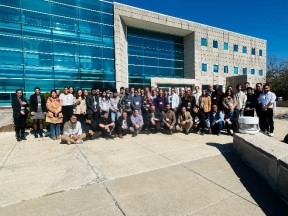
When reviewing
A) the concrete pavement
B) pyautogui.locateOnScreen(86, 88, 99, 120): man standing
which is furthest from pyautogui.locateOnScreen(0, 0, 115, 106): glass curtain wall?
the concrete pavement

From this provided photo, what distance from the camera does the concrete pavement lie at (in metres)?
3.07

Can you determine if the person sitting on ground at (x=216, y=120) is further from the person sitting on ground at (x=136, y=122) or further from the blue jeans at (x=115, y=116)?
the blue jeans at (x=115, y=116)

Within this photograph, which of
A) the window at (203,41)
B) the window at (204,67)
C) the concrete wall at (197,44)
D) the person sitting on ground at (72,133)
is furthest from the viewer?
the window at (204,67)

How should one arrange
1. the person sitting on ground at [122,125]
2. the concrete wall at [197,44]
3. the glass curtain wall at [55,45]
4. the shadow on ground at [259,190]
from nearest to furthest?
1. the shadow on ground at [259,190]
2. the person sitting on ground at [122,125]
3. the glass curtain wall at [55,45]
4. the concrete wall at [197,44]

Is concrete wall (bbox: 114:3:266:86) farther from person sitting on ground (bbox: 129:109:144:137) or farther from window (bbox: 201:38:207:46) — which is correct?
person sitting on ground (bbox: 129:109:144:137)

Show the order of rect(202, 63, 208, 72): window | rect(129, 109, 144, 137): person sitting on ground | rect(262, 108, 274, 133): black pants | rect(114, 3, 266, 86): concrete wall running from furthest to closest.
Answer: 1. rect(202, 63, 208, 72): window
2. rect(114, 3, 266, 86): concrete wall
3. rect(129, 109, 144, 137): person sitting on ground
4. rect(262, 108, 274, 133): black pants

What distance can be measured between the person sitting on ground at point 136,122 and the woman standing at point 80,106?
5.93 ft

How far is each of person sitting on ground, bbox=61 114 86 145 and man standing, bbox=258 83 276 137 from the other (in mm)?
6135

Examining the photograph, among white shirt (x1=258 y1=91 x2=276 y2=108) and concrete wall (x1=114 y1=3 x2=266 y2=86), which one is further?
concrete wall (x1=114 y1=3 x2=266 y2=86)

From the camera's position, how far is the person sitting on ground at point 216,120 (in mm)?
8086

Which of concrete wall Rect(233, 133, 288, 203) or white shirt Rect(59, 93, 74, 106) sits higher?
white shirt Rect(59, 93, 74, 106)

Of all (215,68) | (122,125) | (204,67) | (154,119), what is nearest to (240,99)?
(154,119)

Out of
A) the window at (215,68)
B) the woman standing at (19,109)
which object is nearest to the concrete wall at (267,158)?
the woman standing at (19,109)

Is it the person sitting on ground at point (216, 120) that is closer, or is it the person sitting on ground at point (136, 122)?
the person sitting on ground at point (216, 120)
